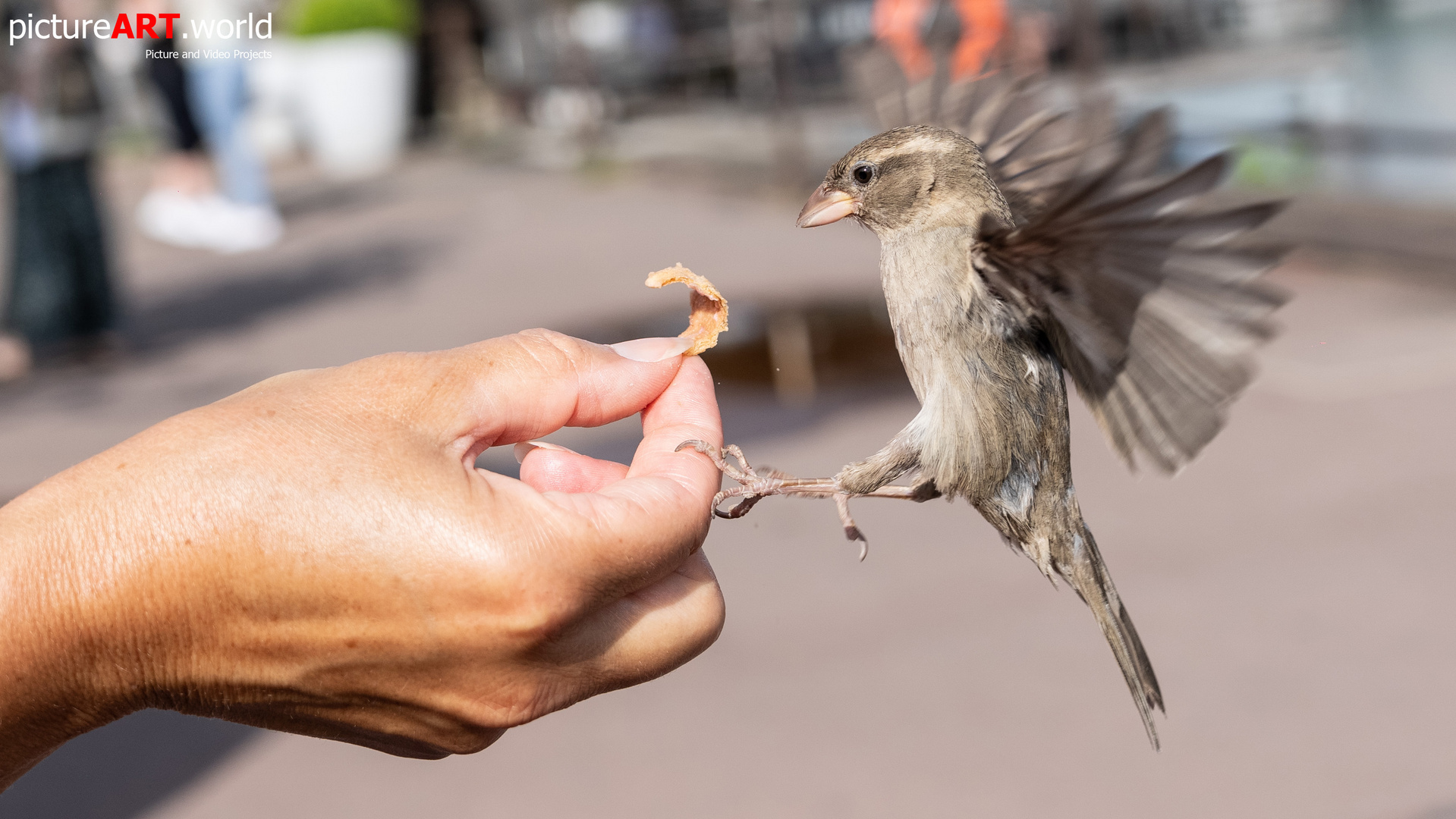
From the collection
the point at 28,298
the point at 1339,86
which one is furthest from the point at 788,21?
the point at 28,298

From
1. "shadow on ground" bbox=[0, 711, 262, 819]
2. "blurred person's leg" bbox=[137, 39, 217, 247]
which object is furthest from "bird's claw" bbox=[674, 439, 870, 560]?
"blurred person's leg" bbox=[137, 39, 217, 247]

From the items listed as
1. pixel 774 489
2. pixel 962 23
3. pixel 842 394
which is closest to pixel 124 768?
pixel 774 489

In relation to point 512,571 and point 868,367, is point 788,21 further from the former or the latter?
point 512,571

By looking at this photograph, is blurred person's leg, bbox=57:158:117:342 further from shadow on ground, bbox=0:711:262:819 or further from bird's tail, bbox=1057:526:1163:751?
bird's tail, bbox=1057:526:1163:751

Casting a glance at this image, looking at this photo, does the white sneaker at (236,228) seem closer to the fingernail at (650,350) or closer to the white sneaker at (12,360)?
the white sneaker at (12,360)

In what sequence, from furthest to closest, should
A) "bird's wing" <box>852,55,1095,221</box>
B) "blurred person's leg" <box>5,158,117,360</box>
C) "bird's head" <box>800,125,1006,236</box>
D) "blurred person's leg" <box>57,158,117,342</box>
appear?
1. "blurred person's leg" <box>57,158,117,342</box>
2. "blurred person's leg" <box>5,158,117,360</box>
3. "bird's wing" <box>852,55,1095,221</box>
4. "bird's head" <box>800,125,1006,236</box>

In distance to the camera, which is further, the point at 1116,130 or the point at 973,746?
the point at 973,746

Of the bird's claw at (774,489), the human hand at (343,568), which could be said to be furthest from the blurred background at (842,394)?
the human hand at (343,568)
